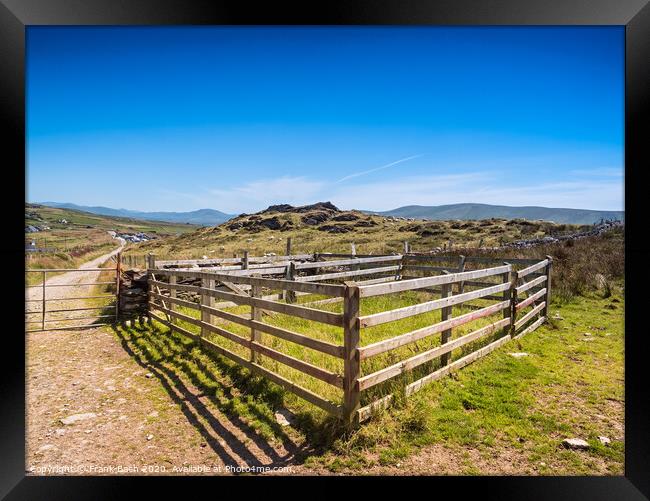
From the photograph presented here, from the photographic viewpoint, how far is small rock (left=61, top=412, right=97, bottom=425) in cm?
470

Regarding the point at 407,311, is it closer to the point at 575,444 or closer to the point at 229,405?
the point at 575,444

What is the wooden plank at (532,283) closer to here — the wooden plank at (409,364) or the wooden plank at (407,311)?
the wooden plank at (407,311)

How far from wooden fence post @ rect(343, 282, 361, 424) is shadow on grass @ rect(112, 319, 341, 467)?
0.31 meters

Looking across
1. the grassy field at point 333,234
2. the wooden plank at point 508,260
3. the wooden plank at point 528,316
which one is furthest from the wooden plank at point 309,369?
the grassy field at point 333,234

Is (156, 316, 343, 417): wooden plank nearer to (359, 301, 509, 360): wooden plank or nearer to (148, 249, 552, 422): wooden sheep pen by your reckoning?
(148, 249, 552, 422): wooden sheep pen

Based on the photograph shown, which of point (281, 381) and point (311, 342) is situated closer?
point (311, 342)

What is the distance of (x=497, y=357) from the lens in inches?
247

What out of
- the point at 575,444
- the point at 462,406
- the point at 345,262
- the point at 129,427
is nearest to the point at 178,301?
the point at 129,427

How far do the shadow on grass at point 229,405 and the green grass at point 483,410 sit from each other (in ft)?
0.07

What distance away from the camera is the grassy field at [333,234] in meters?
30.3

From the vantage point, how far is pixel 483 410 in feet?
14.8
